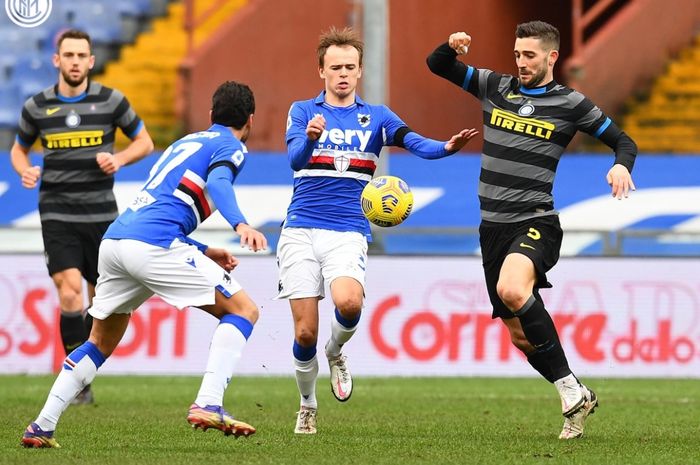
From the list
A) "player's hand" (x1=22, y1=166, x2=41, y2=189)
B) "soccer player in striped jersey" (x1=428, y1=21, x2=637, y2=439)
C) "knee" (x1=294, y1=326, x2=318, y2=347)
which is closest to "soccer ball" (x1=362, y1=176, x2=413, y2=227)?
"soccer player in striped jersey" (x1=428, y1=21, x2=637, y2=439)

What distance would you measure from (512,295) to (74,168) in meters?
3.82

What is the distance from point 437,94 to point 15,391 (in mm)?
9534

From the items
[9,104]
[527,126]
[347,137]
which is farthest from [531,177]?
[9,104]

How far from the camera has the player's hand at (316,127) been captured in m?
7.63

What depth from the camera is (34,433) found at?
23.1ft

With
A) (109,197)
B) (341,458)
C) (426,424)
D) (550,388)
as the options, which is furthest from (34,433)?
(550,388)

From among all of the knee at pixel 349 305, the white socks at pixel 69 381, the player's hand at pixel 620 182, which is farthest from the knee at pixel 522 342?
the white socks at pixel 69 381

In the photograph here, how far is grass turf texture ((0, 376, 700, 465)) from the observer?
6953mm

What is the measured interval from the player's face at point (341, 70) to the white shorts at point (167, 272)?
1716 millimetres

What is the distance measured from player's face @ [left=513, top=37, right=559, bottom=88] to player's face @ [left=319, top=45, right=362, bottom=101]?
974mm

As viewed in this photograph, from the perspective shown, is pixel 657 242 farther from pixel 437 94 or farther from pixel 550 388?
pixel 437 94

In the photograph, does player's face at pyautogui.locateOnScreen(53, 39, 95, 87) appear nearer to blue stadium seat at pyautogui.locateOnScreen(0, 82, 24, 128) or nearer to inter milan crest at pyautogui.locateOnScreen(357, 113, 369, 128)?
inter milan crest at pyautogui.locateOnScreen(357, 113, 369, 128)

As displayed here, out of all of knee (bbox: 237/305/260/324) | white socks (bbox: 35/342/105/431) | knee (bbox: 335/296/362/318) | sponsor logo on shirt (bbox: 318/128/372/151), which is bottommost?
white socks (bbox: 35/342/105/431)

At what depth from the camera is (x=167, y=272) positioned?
7.04 meters
